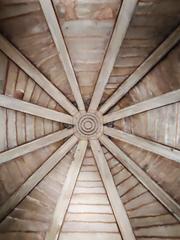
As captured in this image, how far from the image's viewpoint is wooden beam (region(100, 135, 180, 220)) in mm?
3598

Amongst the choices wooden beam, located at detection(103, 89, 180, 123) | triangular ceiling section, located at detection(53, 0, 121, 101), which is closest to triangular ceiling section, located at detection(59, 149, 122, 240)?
wooden beam, located at detection(103, 89, 180, 123)

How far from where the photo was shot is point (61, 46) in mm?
3338

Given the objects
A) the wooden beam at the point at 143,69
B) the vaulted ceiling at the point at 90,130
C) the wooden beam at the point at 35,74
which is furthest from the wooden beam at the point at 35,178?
the wooden beam at the point at 143,69

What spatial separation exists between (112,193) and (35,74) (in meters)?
1.36

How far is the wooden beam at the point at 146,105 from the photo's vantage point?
343 cm

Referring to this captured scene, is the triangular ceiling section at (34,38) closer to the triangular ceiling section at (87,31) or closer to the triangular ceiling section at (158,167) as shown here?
the triangular ceiling section at (87,31)

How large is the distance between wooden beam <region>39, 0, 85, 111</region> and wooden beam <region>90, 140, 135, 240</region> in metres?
0.45

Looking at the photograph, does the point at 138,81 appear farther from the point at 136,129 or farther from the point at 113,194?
the point at 113,194

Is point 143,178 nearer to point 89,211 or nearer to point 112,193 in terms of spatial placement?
point 112,193

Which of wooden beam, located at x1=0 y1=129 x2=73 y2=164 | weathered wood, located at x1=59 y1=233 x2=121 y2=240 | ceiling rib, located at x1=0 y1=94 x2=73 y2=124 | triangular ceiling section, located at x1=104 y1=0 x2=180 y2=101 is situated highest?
triangular ceiling section, located at x1=104 y1=0 x2=180 y2=101

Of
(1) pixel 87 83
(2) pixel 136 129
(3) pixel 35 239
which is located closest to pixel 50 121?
(1) pixel 87 83

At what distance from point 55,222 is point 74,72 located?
1.44 meters

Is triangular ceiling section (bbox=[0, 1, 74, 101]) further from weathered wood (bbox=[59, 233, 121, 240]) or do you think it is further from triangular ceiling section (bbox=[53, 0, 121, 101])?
weathered wood (bbox=[59, 233, 121, 240])

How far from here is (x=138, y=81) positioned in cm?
365
